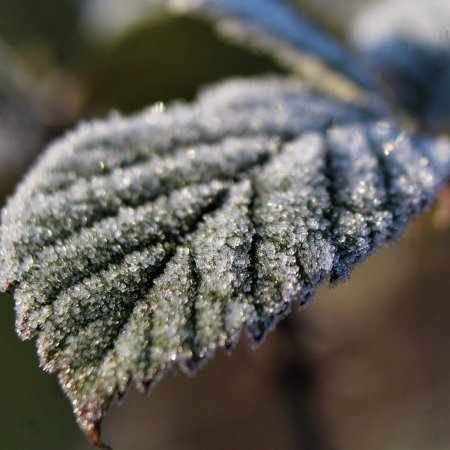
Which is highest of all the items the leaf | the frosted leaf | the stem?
the frosted leaf

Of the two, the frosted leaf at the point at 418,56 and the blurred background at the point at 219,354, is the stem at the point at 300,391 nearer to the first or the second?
the blurred background at the point at 219,354

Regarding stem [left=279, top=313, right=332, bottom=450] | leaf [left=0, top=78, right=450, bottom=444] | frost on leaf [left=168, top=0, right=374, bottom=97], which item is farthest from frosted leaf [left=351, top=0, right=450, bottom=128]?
stem [left=279, top=313, right=332, bottom=450]

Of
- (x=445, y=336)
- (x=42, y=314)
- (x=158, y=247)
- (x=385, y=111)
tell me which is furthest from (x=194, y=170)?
(x=445, y=336)

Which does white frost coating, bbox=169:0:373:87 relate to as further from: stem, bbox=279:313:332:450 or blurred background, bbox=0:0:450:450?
stem, bbox=279:313:332:450

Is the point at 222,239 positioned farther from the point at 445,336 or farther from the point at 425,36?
the point at 445,336

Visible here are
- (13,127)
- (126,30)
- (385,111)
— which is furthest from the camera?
(126,30)

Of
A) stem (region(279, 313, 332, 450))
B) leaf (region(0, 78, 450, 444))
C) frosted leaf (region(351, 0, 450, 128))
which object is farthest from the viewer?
stem (region(279, 313, 332, 450))

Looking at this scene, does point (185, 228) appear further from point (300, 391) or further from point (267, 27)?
point (300, 391)
